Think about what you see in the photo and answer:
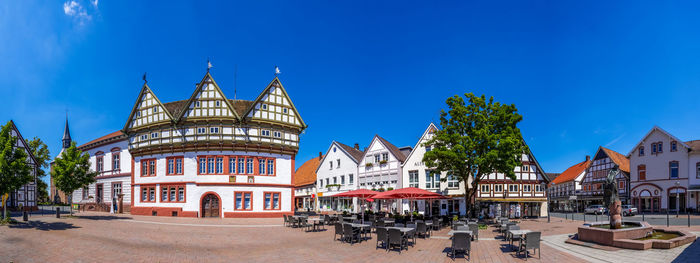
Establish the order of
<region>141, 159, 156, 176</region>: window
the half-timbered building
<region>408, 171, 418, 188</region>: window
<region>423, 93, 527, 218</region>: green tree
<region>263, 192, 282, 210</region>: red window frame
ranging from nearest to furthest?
<region>423, 93, 527, 218</region>: green tree
<region>263, 192, 282, 210</region>: red window frame
<region>141, 159, 156, 176</region>: window
the half-timbered building
<region>408, 171, 418, 188</region>: window

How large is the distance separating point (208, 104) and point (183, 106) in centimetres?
478

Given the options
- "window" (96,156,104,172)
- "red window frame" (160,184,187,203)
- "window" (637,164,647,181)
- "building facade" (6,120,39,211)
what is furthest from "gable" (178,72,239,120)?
"window" (637,164,647,181)

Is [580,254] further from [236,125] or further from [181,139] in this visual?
[181,139]

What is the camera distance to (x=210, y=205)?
110ft

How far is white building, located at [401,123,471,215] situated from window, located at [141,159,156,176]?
24.5m

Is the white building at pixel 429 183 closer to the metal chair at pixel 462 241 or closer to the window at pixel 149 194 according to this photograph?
the metal chair at pixel 462 241

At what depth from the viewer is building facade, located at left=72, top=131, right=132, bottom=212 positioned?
131 ft

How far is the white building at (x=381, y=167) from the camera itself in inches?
1633

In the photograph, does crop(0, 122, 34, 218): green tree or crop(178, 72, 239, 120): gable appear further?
crop(178, 72, 239, 120): gable

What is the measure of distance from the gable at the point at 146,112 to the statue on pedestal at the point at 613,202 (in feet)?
107

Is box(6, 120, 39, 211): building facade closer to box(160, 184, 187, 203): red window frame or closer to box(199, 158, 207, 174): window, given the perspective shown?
box(160, 184, 187, 203): red window frame

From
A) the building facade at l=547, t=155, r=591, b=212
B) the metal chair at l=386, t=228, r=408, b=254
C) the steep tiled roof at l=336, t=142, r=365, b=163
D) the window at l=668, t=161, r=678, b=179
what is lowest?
the building facade at l=547, t=155, r=591, b=212

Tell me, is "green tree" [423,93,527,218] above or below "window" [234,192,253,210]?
above

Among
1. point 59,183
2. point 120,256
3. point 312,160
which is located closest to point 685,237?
point 120,256
